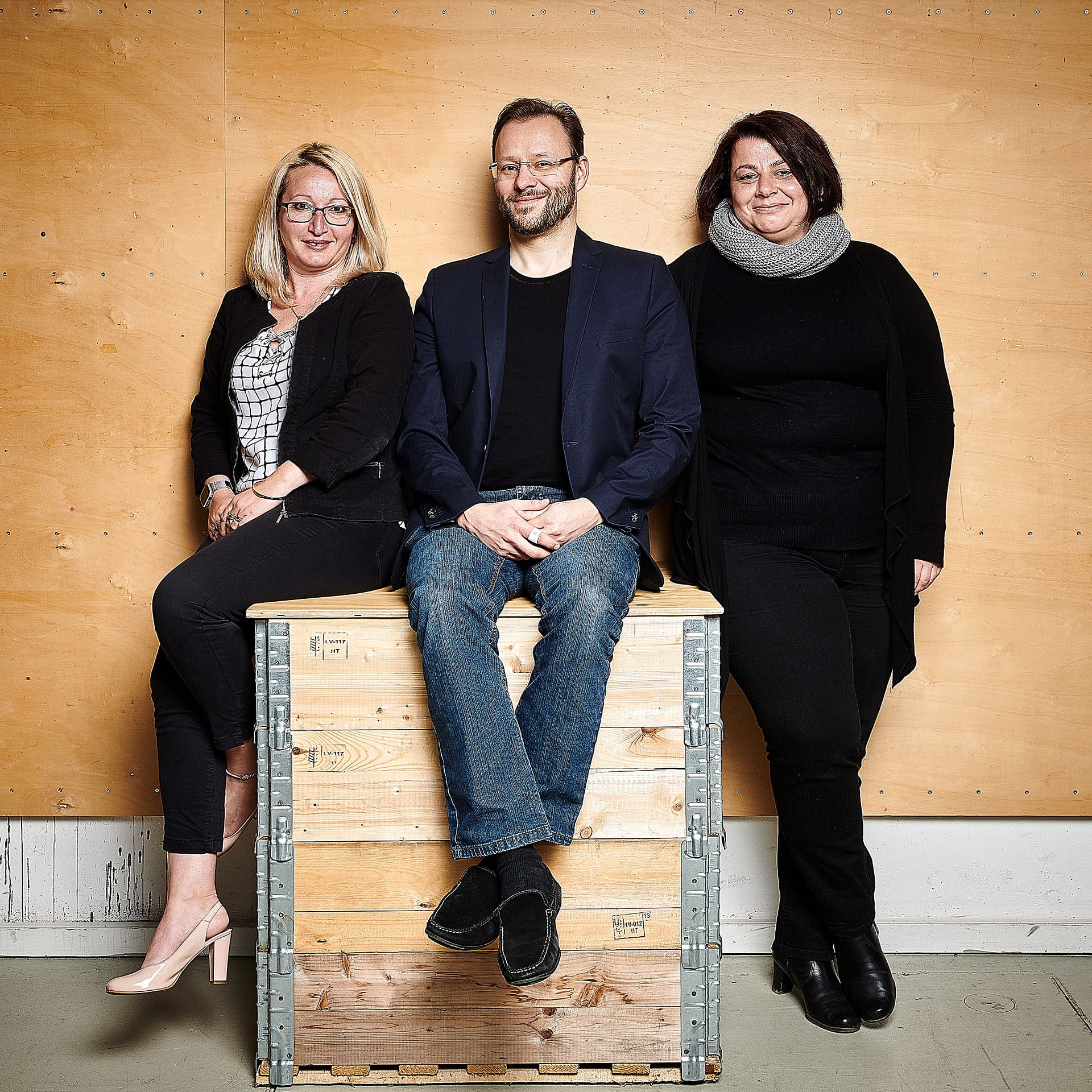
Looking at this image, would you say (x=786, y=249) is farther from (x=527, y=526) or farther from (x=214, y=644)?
(x=214, y=644)

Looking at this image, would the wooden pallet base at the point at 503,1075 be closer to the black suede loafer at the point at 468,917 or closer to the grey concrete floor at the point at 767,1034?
the grey concrete floor at the point at 767,1034

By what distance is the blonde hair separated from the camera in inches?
96.3

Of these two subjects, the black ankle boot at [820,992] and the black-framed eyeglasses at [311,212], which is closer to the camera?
the black ankle boot at [820,992]

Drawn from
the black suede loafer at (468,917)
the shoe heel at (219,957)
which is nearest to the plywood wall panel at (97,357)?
the shoe heel at (219,957)

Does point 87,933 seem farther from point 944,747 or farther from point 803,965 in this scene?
point 944,747

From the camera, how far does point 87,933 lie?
106 inches

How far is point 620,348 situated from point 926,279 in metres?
0.90

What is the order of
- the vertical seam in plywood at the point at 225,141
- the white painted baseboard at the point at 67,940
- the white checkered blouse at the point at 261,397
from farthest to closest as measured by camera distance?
the white painted baseboard at the point at 67,940
the vertical seam in plywood at the point at 225,141
the white checkered blouse at the point at 261,397

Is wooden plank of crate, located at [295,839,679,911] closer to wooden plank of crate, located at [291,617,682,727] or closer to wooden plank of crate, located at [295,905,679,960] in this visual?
wooden plank of crate, located at [295,905,679,960]

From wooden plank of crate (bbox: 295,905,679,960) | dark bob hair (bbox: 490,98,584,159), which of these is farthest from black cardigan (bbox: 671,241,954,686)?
wooden plank of crate (bbox: 295,905,679,960)

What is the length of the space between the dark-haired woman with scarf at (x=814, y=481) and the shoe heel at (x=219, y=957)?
1.22 m

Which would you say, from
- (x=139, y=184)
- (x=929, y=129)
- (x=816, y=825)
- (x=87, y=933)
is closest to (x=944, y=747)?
(x=816, y=825)

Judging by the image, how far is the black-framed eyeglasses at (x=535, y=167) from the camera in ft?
7.57

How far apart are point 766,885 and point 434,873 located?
3.45ft
